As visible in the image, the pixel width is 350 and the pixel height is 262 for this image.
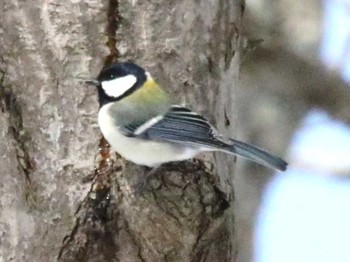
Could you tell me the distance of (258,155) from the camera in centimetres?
138

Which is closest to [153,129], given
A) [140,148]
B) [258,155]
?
[140,148]

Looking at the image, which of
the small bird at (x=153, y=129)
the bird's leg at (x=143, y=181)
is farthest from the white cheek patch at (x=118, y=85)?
the bird's leg at (x=143, y=181)

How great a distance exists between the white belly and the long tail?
6cm

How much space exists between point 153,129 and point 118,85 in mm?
92

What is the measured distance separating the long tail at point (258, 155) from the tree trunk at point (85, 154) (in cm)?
6

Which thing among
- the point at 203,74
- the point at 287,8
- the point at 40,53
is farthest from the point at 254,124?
the point at 40,53

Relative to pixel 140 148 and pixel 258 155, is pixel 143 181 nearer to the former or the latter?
pixel 140 148

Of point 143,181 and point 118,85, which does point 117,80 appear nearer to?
point 118,85

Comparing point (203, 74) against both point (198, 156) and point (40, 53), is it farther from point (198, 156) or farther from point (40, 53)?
point (40, 53)

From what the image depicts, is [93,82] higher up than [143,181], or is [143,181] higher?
[93,82]

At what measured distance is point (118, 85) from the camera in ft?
4.55

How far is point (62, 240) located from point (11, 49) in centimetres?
33

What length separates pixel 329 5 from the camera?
2.44m

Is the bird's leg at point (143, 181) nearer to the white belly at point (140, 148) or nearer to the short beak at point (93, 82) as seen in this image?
the white belly at point (140, 148)
